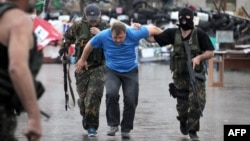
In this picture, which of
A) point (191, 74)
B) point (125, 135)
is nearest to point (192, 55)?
point (191, 74)

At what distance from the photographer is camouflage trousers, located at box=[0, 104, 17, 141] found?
4.70 m

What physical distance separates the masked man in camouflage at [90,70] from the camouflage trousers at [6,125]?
17.4 ft

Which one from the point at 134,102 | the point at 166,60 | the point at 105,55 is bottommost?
the point at 166,60

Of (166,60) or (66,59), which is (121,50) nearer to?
(66,59)

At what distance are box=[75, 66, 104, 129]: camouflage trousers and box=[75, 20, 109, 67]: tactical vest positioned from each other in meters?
0.10

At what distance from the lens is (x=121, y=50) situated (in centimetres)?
981

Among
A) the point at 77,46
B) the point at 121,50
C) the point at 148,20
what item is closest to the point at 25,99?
the point at 121,50

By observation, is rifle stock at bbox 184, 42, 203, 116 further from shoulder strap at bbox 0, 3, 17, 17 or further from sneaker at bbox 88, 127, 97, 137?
shoulder strap at bbox 0, 3, 17, 17

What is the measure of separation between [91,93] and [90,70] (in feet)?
1.18

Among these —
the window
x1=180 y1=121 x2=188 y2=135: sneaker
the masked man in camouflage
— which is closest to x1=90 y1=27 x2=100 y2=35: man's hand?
the masked man in camouflage

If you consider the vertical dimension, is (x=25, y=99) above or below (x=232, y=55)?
above

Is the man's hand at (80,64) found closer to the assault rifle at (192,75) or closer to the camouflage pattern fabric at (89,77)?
the camouflage pattern fabric at (89,77)

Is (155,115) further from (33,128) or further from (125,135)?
(33,128)

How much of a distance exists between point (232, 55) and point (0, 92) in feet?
67.0
